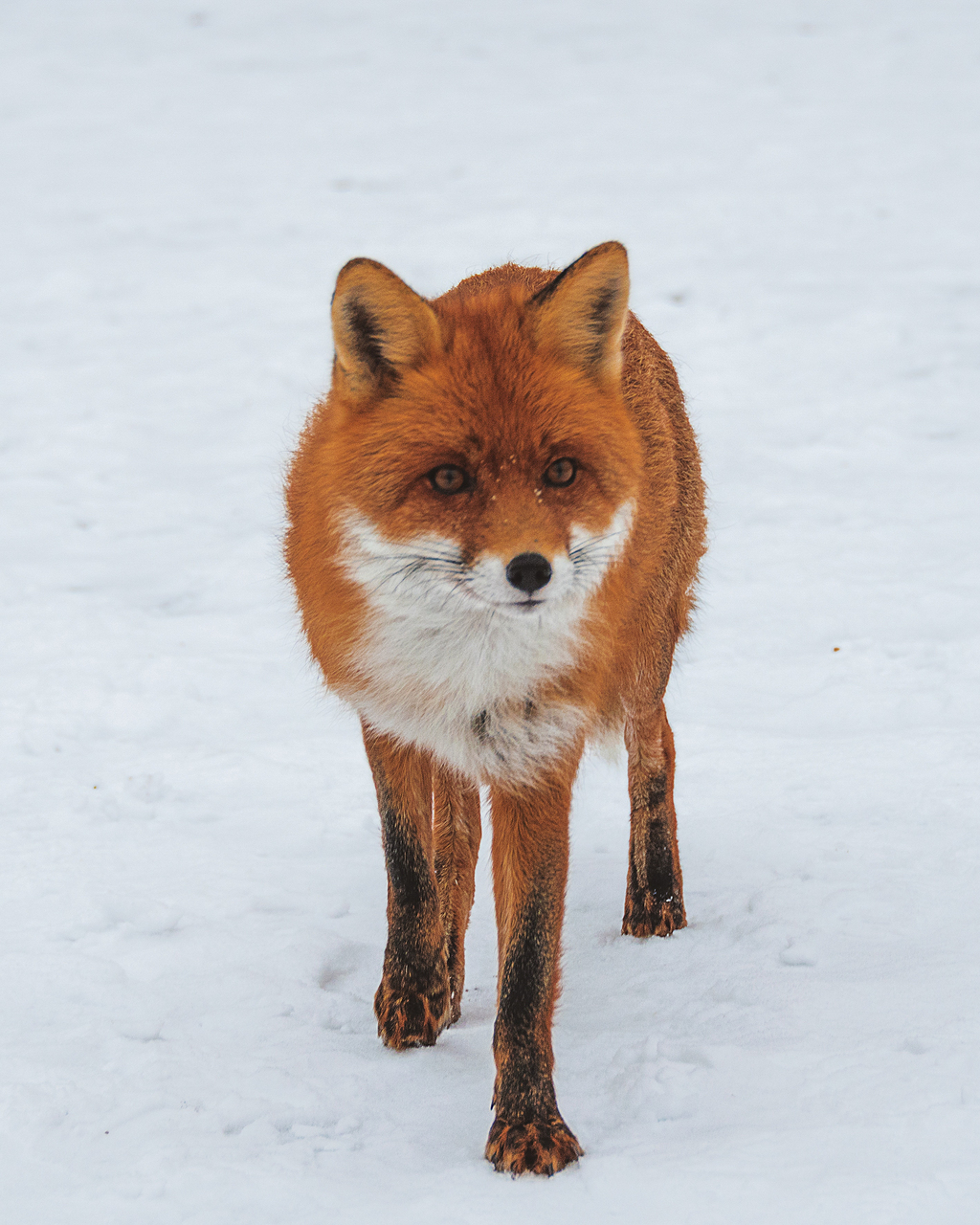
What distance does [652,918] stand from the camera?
4.50 meters

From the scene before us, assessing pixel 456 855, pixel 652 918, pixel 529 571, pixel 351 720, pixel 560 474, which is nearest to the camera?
pixel 529 571

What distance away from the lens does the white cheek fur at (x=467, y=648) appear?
2977 mm

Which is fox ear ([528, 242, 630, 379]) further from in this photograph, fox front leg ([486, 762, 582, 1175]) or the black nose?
fox front leg ([486, 762, 582, 1175])

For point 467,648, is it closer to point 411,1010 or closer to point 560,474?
point 560,474

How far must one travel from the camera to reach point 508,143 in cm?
1362

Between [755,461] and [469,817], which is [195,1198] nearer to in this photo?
[469,817]

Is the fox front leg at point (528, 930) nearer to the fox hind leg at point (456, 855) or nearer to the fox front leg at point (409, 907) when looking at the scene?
the fox front leg at point (409, 907)

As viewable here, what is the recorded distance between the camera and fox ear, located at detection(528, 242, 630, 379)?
318 cm

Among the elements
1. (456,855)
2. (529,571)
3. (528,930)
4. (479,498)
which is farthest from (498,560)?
(456,855)

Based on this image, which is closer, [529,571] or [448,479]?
[529,571]

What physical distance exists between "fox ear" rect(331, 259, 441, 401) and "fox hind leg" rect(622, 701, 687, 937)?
1.87m

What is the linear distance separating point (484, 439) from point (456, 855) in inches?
75.3

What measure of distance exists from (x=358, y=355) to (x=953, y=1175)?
2.40 metres

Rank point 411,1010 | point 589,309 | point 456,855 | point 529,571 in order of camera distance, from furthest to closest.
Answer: point 456,855
point 411,1010
point 589,309
point 529,571
